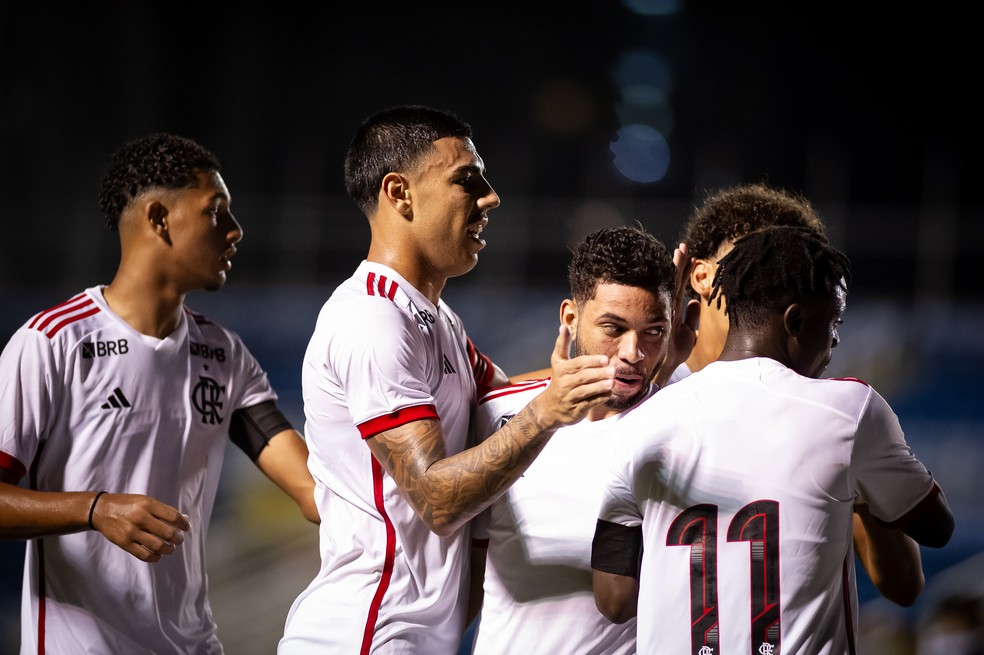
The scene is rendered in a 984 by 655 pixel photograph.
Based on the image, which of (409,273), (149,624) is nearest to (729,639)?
(409,273)

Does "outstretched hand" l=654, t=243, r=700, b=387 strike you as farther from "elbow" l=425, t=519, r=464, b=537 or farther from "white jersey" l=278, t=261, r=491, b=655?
"elbow" l=425, t=519, r=464, b=537

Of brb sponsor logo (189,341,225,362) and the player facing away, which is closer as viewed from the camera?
the player facing away

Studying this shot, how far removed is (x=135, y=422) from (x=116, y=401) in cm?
9

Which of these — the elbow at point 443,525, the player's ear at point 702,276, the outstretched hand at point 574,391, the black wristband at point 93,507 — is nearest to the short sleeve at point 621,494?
the outstretched hand at point 574,391

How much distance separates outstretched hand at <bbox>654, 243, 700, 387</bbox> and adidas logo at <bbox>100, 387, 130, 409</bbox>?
1.62 m

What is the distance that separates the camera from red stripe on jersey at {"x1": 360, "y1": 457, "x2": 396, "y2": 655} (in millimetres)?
2477

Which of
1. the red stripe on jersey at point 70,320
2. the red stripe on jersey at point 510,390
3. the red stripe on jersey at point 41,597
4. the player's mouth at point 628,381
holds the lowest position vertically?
the red stripe on jersey at point 41,597

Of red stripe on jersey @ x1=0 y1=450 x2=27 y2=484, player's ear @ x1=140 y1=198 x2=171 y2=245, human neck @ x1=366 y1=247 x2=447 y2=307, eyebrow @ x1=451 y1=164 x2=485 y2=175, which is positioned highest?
eyebrow @ x1=451 y1=164 x2=485 y2=175

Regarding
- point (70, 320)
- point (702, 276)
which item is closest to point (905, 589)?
point (702, 276)

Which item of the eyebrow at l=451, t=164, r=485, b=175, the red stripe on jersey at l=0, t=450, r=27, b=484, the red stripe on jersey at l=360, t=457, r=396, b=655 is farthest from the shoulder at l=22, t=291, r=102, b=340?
the eyebrow at l=451, t=164, r=485, b=175

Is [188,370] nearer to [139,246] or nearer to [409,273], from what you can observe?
[139,246]

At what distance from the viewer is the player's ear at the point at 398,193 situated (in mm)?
2742

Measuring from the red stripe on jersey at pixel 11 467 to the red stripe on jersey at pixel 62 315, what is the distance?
38 cm

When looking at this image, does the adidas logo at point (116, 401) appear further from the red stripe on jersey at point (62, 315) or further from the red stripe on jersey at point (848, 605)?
the red stripe on jersey at point (848, 605)
